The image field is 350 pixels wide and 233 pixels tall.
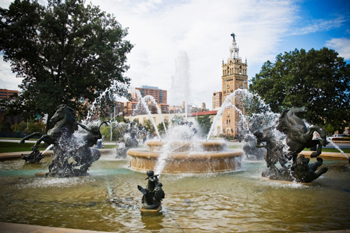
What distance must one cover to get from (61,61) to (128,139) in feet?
38.6

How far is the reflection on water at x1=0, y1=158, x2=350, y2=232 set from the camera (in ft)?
15.3

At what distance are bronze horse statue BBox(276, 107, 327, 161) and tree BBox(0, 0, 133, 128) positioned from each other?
58.8 feet

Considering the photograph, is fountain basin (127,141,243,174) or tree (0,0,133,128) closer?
fountain basin (127,141,243,174)

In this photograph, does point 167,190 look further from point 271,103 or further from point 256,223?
point 271,103

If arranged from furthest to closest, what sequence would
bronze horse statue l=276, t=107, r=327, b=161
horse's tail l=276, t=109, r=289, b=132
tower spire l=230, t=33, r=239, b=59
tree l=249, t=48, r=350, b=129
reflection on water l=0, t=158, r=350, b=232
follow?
tower spire l=230, t=33, r=239, b=59 < tree l=249, t=48, r=350, b=129 < horse's tail l=276, t=109, r=289, b=132 < bronze horse statue l=276, t=107, r=327, b=161 < reflection on water l=0, t=158, r=350, b=232

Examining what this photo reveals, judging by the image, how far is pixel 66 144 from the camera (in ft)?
30.8

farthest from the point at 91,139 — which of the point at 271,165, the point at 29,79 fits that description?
the point at 29,79

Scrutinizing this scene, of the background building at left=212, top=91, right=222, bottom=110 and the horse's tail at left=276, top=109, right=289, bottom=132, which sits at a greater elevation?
the background building at left=212, top=91, right=222, bottom=110

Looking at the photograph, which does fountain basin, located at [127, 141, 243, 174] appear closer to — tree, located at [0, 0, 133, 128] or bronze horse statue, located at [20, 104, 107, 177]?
bronze horse statue, located at [20, 104, 107, 177]

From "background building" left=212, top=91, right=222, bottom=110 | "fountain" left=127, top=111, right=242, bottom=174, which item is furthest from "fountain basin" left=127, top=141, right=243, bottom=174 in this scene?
"background building" left=212, top=91, right=222, bottom=110

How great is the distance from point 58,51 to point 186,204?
21421 millimetres

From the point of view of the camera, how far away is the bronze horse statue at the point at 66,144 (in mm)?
9219

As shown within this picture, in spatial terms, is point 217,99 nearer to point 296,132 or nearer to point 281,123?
point 281,123

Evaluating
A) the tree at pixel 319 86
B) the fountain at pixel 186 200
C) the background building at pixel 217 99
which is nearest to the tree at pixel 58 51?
the fountain at pixel 186 200
